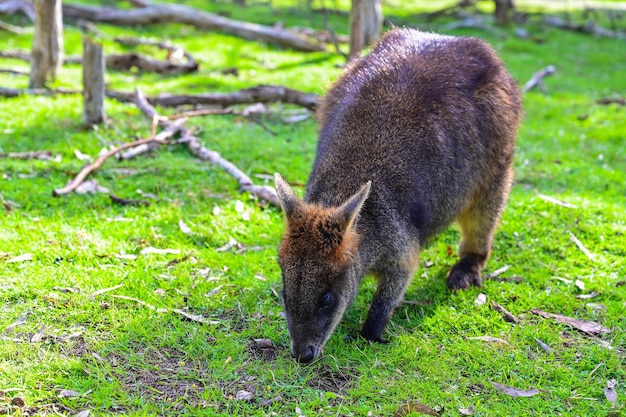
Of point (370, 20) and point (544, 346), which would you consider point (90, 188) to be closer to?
point (544, 346)

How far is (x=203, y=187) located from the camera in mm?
5652

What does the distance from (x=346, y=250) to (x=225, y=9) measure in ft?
40.4

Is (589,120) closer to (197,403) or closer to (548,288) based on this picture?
(548,288)

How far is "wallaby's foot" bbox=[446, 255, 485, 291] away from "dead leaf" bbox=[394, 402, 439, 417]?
136 cm

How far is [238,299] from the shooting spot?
409 cm

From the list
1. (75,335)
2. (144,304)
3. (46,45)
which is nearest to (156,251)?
(144,304)

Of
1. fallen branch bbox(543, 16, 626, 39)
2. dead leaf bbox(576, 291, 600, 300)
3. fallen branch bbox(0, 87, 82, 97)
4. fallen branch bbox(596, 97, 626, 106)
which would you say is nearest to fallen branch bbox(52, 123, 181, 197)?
fallen branch bbox(0, 87, 82, 97)

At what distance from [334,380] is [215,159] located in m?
3.15

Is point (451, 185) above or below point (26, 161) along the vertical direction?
above

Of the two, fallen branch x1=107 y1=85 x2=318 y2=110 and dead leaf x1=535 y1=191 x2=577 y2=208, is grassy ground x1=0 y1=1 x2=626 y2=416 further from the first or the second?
fallen branch x1=107 y1=85 x2=318 y2=110

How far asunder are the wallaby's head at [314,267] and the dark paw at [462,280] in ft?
4.00

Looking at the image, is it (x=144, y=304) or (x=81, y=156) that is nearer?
(x=144, y=304)

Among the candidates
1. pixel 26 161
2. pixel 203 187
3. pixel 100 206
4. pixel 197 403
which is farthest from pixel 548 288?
pixel 26 161

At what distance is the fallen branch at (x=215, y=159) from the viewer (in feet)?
17.8
